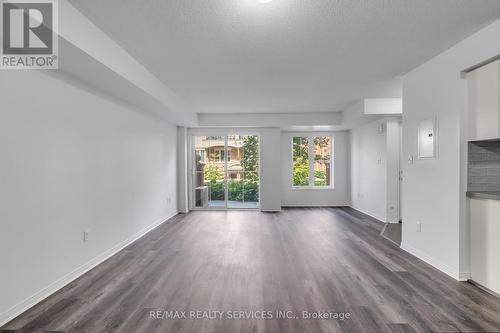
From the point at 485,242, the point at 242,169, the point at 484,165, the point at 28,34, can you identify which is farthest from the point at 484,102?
the point at 242,169

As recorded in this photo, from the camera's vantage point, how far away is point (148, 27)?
7.96 feet

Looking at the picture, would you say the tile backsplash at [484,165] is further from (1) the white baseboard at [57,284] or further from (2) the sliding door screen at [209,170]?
(2) the sliding door screen at [209,170]

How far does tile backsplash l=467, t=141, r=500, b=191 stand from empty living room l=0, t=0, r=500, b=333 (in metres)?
0.01

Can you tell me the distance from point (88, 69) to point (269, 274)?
2.94 meters

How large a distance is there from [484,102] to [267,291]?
2908 millimetres

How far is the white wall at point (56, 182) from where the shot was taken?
2146 millimetres

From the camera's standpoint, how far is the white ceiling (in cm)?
212

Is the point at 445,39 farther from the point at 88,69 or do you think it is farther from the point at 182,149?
the point at 182,149

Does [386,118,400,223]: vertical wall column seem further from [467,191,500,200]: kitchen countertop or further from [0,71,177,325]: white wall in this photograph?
[0,71,177,325]: white wall

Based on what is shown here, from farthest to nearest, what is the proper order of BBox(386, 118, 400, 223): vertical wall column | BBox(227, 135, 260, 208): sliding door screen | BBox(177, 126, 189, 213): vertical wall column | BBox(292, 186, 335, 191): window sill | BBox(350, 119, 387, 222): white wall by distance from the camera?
BBox(292, 186, 335, 191): window sill
BBox(227, 135, 260, 208): sliding door screen
BBox(177, 126, 189, 213): vertical wall column
BBox(350, 119, 387, 222): white wall
BBox(386, 118, 400, 223): vertical wall column

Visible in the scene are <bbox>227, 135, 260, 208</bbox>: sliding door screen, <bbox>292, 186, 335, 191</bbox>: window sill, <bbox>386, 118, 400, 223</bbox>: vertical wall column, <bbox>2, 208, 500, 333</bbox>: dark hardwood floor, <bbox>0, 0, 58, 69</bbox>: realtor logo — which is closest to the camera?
<bbox>0, 0, 58, 69</bbox>: realtor logo

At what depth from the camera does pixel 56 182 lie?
2.65 m

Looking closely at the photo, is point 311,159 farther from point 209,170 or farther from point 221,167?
point 209,170

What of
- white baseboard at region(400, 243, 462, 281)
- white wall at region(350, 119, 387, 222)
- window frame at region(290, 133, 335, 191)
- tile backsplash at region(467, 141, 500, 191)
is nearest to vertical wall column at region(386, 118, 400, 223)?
white wall at region(350, 119, 387, 222)
